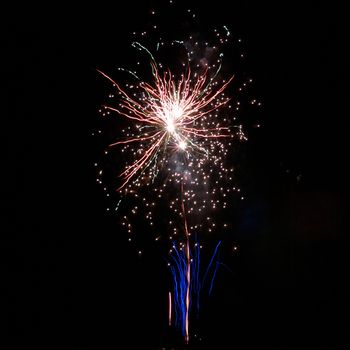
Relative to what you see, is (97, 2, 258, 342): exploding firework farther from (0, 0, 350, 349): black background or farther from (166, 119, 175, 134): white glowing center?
(0, 0, 350, 349): black background

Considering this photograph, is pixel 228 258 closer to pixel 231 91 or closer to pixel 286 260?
pixel 286 260

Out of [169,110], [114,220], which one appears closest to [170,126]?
[169,110]

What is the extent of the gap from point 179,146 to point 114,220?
1.06m

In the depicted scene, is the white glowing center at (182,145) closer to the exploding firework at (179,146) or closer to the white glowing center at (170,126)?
the exploding firework at (179,146)

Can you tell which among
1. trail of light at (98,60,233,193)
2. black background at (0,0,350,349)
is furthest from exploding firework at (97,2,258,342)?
black background at (0,0,350,349)

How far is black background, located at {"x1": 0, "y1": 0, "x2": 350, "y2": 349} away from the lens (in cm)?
354

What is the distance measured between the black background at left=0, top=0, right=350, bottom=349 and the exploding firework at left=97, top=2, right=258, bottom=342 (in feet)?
0.74

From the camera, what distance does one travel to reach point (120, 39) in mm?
3537

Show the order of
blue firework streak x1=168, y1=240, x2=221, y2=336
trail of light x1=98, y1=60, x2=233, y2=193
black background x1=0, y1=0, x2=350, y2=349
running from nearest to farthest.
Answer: trail of light x1=98, y1=60, x2=233, y2=193, black background x1=0, y1=0, x2=350, y2=349, blue firework streak x1=168, y1=240, x2=221, y2=336

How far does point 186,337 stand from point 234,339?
1.87 ft

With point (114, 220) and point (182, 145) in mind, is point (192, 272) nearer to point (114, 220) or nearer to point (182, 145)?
point (114, 220)

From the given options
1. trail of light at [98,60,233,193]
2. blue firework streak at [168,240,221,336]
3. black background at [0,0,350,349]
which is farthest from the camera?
blue firework streak at [168,240,221,336]

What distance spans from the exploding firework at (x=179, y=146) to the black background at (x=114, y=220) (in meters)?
0.23

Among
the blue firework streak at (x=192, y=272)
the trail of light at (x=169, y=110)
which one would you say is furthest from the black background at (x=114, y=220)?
the trail of light at (x=169, y=110)
